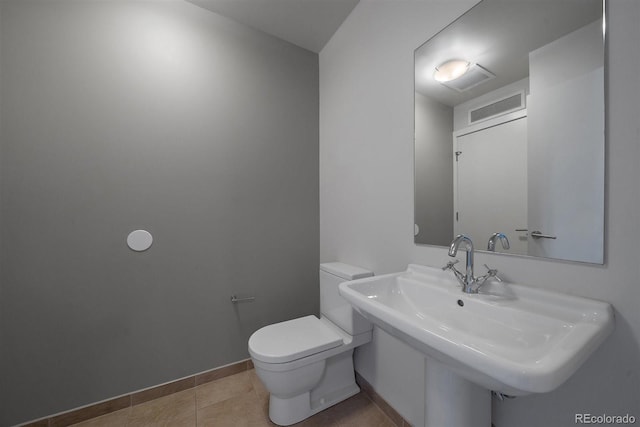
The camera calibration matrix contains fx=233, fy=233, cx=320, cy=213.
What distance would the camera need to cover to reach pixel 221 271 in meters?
1.62

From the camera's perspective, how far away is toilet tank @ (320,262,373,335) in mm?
1351

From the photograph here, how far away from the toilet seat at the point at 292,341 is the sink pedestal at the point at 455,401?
0.58 metres

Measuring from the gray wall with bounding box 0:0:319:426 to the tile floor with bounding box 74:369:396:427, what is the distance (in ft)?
0.42

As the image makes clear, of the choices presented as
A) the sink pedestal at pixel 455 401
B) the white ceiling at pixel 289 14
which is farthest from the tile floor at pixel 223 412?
the white ceiling at pixel 289 14

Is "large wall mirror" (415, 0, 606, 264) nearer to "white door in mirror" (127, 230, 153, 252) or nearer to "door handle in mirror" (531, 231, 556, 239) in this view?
"door handle in mirror" (531, 231, 556, 239)

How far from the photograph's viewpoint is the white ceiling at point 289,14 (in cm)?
152

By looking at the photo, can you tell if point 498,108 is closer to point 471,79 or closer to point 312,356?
point 471,79

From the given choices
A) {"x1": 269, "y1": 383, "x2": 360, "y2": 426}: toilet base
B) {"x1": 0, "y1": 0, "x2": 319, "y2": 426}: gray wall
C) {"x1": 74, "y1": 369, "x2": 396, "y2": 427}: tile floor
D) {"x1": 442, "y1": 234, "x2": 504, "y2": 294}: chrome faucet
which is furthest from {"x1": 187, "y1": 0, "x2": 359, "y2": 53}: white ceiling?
{"x1": 74, "y1": 369, "x2": 396, "y2": 427}: tile floor

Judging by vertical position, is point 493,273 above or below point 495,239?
below

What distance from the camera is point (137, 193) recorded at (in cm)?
139

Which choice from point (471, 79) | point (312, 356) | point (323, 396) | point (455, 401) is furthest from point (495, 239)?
point (323, 396)

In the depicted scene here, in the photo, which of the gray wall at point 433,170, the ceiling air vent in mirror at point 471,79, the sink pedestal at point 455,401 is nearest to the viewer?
the sink pedestal at point 455,401

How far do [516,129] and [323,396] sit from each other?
163cm

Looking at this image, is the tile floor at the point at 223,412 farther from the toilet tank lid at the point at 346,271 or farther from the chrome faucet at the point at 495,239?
the chrome faucet at the point at 495,239
